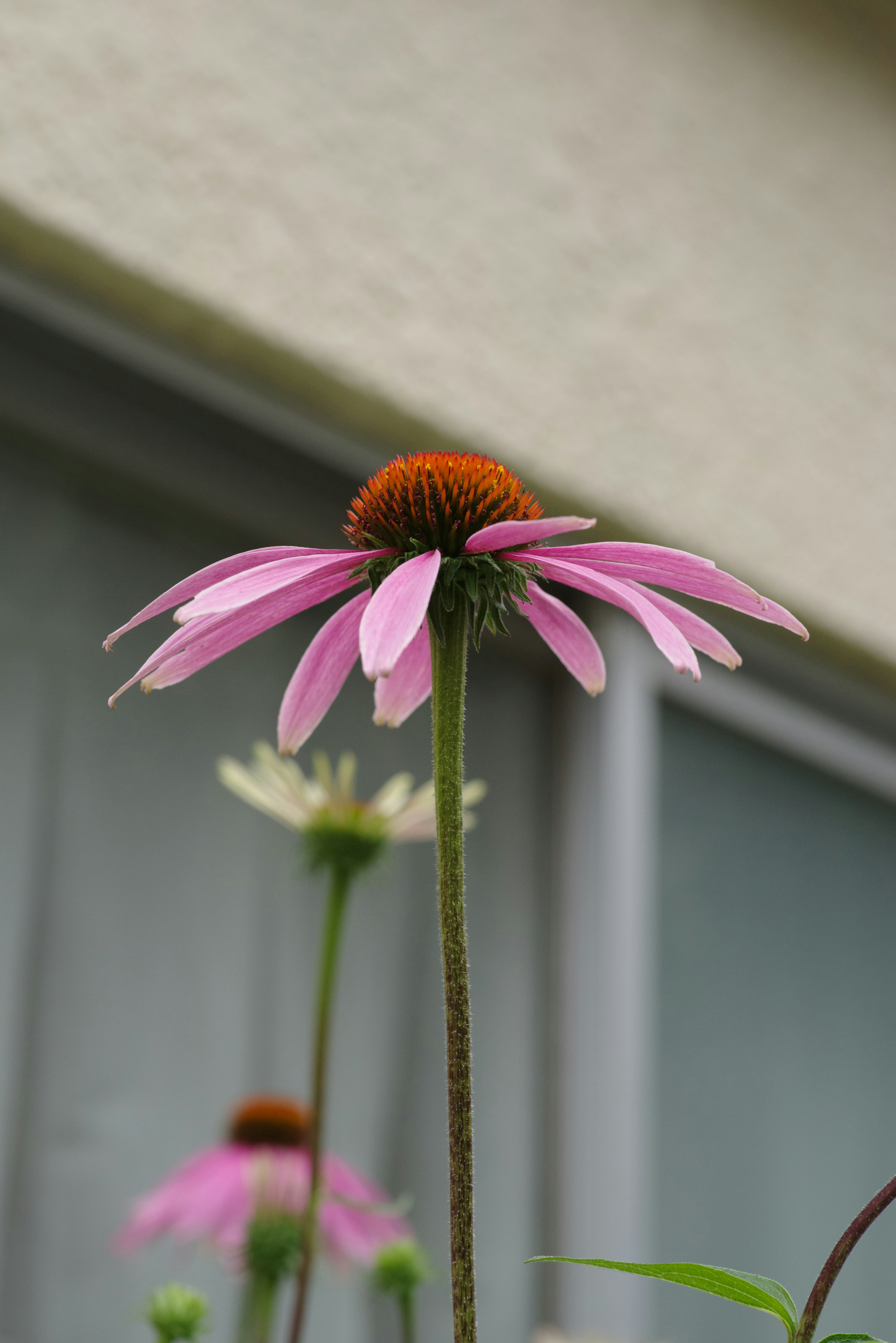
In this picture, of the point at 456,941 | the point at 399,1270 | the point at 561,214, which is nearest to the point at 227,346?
the point at 561,214

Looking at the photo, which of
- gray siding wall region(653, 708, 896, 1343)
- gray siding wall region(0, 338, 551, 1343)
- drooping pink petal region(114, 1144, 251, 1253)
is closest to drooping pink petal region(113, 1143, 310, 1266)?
drooping pink petal region(114, 1144, 251, 1253)

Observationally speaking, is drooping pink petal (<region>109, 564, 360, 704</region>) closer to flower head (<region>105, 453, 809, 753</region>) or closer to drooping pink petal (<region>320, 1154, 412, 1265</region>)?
flower head (<region>105, 453, 809, 753</region>)

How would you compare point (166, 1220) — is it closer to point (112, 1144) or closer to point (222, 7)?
point (112, 1144)

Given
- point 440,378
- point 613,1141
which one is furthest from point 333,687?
point 613,1141

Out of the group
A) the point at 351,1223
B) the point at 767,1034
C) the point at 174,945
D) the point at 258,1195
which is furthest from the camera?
the point at 767,1034

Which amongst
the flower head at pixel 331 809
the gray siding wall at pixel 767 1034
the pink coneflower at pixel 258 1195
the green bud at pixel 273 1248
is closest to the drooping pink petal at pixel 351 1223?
the pink coneflower at pixel 258 1195

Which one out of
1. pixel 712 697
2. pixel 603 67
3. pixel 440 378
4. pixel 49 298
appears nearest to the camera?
pixel 49 298

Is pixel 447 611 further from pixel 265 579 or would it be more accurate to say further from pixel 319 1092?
pixel 319 1092
